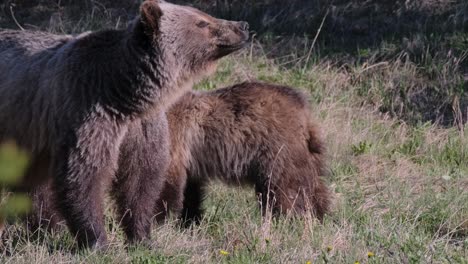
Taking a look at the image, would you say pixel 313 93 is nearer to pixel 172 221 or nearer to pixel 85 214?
pixel 172 221

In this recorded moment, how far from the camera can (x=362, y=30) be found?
12867 millimetres

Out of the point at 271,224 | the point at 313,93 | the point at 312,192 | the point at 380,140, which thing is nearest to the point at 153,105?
the point at 271,224

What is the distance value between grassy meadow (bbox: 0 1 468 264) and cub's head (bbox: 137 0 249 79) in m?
1.18

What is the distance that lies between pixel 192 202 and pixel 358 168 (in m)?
1.84

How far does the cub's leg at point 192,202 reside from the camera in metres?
8.00

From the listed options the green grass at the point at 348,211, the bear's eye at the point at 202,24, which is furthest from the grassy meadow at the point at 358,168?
the bear's eye at the point at 202,24

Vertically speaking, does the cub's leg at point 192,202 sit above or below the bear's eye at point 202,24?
below

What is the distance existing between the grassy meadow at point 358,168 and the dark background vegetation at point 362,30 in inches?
1.0

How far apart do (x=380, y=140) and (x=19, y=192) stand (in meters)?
4.19

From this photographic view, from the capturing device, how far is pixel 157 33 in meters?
6.41

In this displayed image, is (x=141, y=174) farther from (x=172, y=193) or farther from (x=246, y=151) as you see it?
(x=246, y=151)

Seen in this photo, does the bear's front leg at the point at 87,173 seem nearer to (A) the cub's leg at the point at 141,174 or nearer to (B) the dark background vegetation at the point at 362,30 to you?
(A) the cub's leg at the point at 141,174

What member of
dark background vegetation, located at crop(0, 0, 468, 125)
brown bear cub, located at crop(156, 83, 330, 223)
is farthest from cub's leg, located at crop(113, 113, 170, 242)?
dark background vegetation, located at crop(0, 0, 468, 125)

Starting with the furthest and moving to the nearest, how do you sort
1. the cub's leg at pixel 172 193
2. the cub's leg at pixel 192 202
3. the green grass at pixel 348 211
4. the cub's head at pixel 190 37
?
the cub's leg at pixel 192 202
the cub's leg at pixel 172 193
the cub's head at pixel 190 37
the green grass at pixel 348 211
